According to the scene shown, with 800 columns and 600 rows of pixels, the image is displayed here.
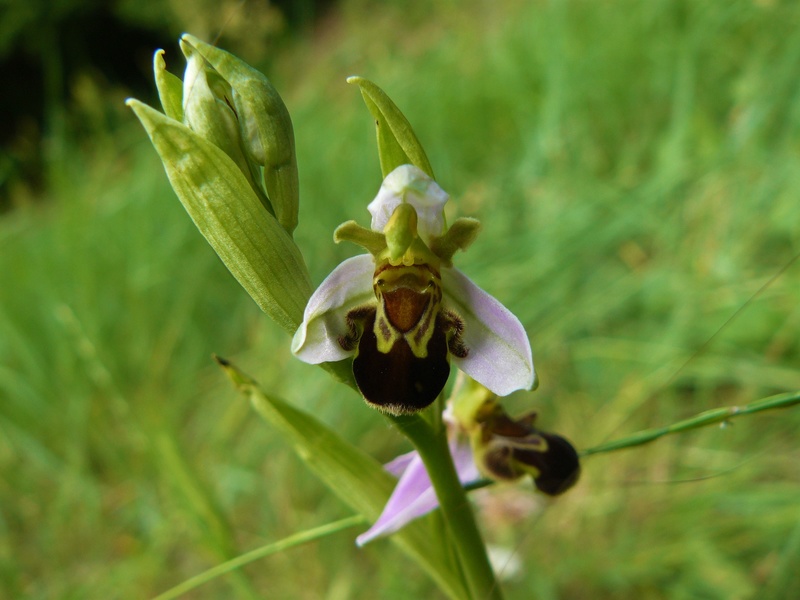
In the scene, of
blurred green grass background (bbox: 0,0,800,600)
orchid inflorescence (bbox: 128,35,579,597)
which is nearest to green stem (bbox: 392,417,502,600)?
orchid inflorescence (bbox: 128,35,579,597)

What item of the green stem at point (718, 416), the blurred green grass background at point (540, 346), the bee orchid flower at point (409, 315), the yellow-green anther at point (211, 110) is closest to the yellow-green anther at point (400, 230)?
the bee orchid flower at point (409, 315)

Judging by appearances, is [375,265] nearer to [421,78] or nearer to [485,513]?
[485,513]

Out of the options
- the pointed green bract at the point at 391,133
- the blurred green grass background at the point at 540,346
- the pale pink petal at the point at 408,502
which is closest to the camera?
the pointed green bract at the point at 391,133

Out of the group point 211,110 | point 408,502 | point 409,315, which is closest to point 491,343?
point 409,315

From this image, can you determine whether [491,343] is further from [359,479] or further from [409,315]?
[359,479]

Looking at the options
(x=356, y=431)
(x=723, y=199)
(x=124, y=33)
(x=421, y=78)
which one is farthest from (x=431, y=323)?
(x=124, y=33)

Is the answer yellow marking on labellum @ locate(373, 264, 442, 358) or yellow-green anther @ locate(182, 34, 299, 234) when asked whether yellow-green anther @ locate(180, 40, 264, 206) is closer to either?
yellow-green anther @ locate(182, 34, 299, 234)

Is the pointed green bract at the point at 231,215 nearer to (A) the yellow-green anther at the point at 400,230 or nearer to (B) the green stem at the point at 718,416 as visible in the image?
(A) the yellow-green anther at the point at 400,230
